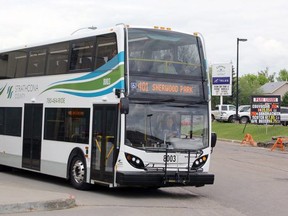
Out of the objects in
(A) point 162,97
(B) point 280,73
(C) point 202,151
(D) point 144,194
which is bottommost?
(D) point 144,194

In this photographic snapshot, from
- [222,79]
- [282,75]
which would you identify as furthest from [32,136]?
[282,75]

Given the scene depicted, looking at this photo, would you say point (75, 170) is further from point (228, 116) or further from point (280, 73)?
point (280, 73)

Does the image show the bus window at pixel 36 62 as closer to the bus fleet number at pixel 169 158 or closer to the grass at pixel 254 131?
the bus fleet number at pixel 169 158

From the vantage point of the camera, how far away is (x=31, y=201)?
10.1 m

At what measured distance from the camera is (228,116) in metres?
54.8

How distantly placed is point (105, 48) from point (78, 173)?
10.1 ft

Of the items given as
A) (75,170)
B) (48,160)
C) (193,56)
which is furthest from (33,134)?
(193,56)

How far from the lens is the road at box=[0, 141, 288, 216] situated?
35.1 feet

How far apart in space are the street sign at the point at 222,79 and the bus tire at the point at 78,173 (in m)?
41.1

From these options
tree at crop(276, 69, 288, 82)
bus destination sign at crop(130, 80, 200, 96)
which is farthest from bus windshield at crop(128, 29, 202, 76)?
tree at crop(276, 69, 288, 82)

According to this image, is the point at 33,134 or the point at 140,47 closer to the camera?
the point at 140,47

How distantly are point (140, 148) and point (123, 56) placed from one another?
2060mm

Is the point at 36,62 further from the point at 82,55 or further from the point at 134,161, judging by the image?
the point at 134,161

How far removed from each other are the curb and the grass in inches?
1074
